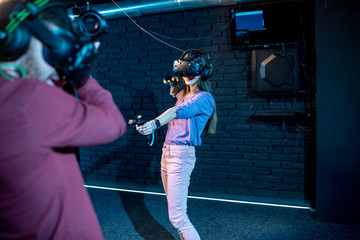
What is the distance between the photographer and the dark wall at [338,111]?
8.46 feet

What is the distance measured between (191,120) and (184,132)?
12 centimetres

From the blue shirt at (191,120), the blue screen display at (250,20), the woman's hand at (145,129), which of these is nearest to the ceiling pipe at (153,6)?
the blue screen display at (250,20)

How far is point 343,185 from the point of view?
8.87 feet

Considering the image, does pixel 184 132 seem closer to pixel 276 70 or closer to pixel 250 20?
pixel 276 70

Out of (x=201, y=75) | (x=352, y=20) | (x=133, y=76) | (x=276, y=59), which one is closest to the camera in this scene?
(x=201, y=75)

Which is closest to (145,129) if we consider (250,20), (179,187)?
(179,187)

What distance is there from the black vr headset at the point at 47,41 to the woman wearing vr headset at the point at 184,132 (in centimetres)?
108

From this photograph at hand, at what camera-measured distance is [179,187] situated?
76.9 inches

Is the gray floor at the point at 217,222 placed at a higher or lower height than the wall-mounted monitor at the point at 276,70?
lower

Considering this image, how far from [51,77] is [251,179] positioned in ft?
10.2

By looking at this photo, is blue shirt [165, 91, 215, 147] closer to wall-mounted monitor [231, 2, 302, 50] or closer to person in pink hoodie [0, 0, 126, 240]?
person in pink hoodie [0, 0, 126, 240]

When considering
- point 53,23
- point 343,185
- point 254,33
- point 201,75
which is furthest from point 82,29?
point 343,185

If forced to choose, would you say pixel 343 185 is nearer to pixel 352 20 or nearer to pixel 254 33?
pixel 352 20

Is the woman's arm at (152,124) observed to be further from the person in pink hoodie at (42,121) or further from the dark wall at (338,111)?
the dark wall at (338,111)
